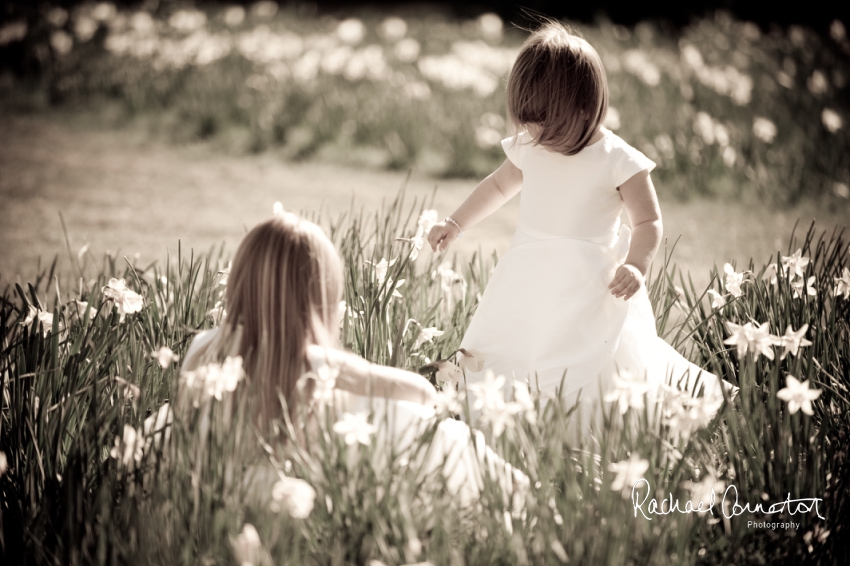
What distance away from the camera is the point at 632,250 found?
244cm

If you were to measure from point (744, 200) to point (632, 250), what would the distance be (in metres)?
4.03

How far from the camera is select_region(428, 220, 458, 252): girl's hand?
8.79 feet

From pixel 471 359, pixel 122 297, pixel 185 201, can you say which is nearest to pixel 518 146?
pixel 471 359

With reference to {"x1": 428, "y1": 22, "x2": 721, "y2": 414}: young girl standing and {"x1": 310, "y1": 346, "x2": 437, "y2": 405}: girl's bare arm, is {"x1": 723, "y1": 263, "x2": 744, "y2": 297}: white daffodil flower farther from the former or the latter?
{"x1": 310, "y1": 346, "x2": 437, "y2": 405}: girl's bare arm

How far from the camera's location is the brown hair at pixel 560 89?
239 centimetres

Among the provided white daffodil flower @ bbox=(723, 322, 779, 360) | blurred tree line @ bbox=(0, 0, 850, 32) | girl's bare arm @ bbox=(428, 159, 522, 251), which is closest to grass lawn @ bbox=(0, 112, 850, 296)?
girl's bare arm @ bbox=(428, 159, 522, 251)

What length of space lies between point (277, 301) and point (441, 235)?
36.7 inches

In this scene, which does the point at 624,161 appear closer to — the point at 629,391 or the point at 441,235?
the point at 441,235

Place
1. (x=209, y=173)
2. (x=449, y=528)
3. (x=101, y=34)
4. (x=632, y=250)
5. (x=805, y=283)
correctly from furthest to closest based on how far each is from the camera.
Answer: (x=101, y=34), (x=209, y=173), (x=805, y=283), (x=632, y=250), (x=449, y=528)

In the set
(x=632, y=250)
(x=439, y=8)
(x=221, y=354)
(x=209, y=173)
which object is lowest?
(x=209, y=173)

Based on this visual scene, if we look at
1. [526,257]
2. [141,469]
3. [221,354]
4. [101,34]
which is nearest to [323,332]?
[221,354]

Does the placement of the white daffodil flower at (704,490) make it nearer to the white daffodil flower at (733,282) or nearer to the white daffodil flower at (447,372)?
the white daffodil flower at (447,372)

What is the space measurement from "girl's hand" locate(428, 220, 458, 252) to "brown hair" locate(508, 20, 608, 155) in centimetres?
42

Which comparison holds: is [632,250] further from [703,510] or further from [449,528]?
[449,528]
